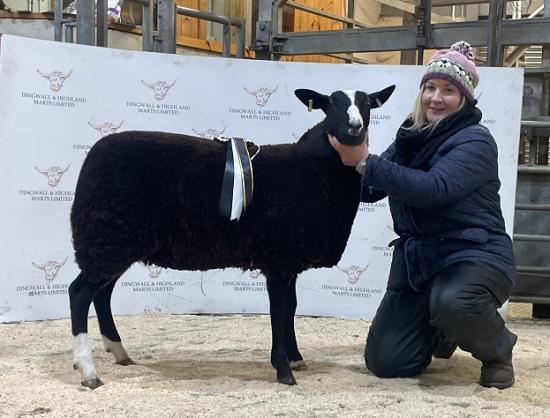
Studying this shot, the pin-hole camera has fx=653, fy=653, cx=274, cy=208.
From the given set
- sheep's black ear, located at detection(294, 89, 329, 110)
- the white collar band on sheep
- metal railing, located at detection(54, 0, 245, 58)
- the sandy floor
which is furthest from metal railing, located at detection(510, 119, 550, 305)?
metal railing, located at detection(54, 0, 245, 58)

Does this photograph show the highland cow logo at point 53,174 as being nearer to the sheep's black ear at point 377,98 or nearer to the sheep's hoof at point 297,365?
the sheep's hoof at point 297,365

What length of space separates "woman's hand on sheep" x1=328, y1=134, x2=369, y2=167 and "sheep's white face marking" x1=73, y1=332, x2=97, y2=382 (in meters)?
1.43

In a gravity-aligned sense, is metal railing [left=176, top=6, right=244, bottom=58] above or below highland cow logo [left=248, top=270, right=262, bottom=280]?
above

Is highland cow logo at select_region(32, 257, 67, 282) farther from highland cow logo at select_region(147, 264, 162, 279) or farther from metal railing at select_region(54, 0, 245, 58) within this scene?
metal railing at select_region(54, 0, 245, 58)

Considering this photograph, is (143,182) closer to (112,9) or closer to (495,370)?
(495,370)

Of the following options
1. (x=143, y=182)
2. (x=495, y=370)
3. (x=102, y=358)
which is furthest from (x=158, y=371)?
(x=495, y=370)

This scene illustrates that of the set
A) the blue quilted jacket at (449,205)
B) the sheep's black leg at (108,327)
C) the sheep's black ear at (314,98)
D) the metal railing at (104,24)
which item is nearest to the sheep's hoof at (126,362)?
the sheep's black leg at (108,327)

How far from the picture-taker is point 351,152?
2.91 metres

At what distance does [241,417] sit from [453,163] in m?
1.39

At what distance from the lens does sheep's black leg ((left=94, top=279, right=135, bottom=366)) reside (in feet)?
10.8

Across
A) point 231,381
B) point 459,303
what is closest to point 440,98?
point 459,303

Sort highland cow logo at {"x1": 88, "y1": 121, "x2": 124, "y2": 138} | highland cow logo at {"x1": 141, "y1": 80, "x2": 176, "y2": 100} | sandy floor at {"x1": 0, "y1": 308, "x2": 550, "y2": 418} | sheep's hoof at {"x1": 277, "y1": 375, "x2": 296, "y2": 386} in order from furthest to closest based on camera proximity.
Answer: highland cow logo at {"x1": 141, "y1": 80, "x2": 176, "y2": 100} → highland cow logo at {"x1": 88, "y1": 121, "x2": 124, "y2": 138} → sheep's hoof at {"x1": 277, "y1": 375, "x2": 296, "y2": 386} → sandy floor at {"x1": 0, "y1": 308, "x2": 550, "y2": 418}

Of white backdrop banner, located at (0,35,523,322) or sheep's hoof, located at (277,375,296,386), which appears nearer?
sheep's hoof, located at (277,375,296,386)

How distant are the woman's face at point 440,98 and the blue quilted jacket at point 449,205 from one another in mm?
131
